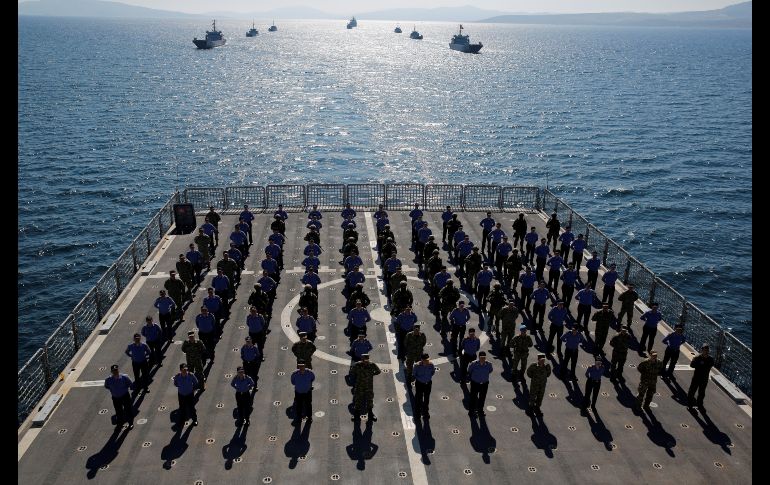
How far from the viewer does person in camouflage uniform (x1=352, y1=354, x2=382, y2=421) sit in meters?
16.1

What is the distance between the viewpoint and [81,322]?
893 inches

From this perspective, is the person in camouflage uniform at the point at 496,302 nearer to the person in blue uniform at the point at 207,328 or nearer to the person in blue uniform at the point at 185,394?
the person in blue uniform at the point at 207,328

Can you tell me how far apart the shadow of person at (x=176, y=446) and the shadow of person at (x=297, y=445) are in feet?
8.78

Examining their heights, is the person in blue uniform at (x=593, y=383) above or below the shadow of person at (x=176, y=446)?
above

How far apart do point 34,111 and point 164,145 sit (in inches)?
1300

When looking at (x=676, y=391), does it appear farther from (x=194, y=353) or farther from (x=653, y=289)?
(x=194, y=353)

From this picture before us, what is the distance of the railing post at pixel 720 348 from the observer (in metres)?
19.1

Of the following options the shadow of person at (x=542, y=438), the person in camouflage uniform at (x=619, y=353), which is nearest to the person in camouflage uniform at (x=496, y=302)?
the person in camouflage uniform at (x=619, y=353)

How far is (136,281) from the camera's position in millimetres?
25969

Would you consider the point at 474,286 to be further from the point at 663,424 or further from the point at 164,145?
the point at 164,145

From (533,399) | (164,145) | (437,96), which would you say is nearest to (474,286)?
(533,399)

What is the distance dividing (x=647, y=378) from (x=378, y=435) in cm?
769

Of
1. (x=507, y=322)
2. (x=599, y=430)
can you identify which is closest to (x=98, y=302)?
(x=507, y=322)

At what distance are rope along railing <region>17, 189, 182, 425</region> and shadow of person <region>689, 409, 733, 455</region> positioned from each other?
1749 centimetres
